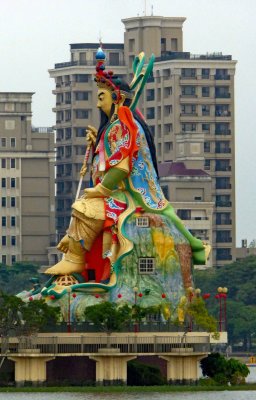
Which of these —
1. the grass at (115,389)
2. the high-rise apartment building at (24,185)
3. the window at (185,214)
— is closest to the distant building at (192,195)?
the window at (185,214)

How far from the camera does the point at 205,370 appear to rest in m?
101

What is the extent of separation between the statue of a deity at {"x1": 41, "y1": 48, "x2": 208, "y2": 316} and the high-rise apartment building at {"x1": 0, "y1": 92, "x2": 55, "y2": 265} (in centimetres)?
8892

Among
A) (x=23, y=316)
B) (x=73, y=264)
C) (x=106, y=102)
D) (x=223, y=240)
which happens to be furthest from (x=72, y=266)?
(x=223, y=240)

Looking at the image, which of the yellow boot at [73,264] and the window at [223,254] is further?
the window at [223,254]

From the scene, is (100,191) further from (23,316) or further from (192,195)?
(192,195)

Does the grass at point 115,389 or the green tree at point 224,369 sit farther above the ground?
the green tree at point 224,369

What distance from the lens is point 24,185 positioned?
191m

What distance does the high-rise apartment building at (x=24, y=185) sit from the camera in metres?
191

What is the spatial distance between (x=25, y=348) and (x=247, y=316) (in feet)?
216

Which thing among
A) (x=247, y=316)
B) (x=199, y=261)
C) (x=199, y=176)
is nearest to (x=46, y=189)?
(x=199, y=176)

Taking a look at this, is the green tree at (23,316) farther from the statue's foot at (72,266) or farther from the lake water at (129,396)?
the lake water at (129,396)

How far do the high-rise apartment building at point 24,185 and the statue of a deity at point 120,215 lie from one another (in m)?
88.9

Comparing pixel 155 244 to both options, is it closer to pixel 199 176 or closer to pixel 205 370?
pixel 205 370

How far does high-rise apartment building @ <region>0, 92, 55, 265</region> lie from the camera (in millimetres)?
190750
